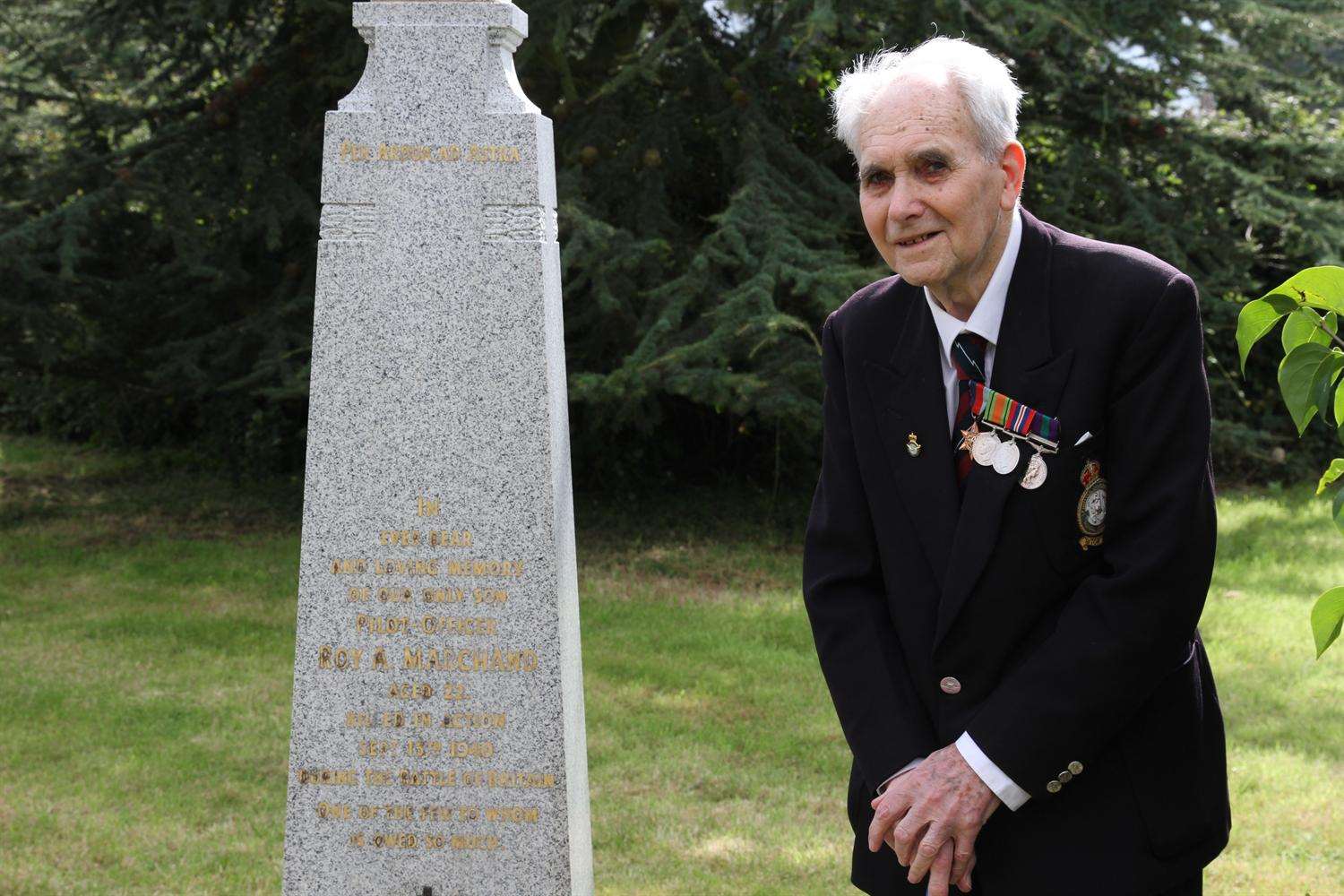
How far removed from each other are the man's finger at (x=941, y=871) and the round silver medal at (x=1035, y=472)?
567mm

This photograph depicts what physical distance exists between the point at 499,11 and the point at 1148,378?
83.9 inches

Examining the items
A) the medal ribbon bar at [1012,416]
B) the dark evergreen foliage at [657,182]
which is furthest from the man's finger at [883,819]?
the dark evergreen foliage at [657,182]

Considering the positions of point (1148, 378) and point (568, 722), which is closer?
point (1148, 378)

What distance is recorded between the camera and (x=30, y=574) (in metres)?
8.28

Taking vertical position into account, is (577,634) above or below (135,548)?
above

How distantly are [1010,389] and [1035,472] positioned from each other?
14cm

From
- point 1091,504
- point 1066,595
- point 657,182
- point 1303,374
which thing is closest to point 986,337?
point 1091,504

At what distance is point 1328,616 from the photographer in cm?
204

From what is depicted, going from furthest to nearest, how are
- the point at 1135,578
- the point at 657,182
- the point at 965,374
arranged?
the point at 657,182
the point at 965,374
the point at 1135,578

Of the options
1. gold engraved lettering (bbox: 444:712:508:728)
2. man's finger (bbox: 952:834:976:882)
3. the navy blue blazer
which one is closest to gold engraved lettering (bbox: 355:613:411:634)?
gold engraved lettering (bbox: 444:712:508:728)

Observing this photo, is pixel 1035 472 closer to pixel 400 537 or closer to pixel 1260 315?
pixel 1260 315

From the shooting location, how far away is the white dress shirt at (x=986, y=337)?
78.2 inches

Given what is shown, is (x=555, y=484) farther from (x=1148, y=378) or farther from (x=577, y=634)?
(x=1148, y=378)

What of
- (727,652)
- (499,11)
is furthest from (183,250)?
(499,11)
